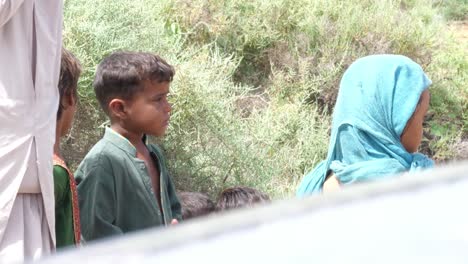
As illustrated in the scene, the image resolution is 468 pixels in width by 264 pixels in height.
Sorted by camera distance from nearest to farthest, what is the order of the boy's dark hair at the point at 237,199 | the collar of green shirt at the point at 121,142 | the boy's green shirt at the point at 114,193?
the boy's green shirt at the point at 114,193 → the collar of green shirt at the point at 121,142 → the boy's dark hair at the point at 237,199

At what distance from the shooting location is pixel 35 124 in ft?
7.16

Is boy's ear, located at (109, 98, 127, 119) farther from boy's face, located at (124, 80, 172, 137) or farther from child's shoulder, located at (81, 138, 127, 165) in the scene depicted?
child's shoulder, located at (81, 138, 127, 165)

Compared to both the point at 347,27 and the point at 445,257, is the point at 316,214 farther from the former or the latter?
the point at 347,27

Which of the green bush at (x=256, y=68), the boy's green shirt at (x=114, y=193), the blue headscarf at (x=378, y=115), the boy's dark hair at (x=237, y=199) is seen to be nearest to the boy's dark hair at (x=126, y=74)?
the boy's green shirt at (x=114, y=193)

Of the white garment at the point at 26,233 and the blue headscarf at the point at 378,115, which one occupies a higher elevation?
the blue headscarf at the point at 378,115

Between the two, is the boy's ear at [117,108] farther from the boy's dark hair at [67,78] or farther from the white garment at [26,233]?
the white garment at [26,233]

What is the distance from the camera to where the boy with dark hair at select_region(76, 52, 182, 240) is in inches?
107

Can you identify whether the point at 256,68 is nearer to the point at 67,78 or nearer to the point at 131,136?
the point at 131,136

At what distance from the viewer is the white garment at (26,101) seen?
2160 millimetres

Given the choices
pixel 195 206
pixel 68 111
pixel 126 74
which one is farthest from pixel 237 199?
pixel 68 111

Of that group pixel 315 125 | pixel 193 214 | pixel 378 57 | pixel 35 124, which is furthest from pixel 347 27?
pixel 35 124

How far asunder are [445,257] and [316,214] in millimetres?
104

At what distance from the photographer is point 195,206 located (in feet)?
11.5

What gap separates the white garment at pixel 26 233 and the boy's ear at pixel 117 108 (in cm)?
76
